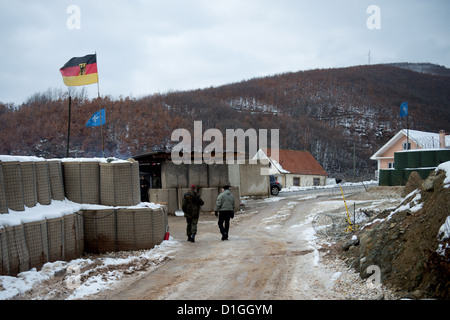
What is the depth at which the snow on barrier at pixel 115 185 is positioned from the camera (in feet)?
37.4

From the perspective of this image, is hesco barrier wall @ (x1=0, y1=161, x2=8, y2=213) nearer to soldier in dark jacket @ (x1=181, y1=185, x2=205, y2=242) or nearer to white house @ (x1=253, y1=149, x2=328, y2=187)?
soldier in dark jacket @ (x1=181, y1=185, x2=205, y2=242)

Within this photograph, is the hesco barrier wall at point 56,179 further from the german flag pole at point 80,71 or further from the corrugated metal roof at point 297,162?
the corrugated metal roof at point 297,162

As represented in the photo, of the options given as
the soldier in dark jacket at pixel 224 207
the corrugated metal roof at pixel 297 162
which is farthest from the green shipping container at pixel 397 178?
the corrugated metal roof at pixel 297 162

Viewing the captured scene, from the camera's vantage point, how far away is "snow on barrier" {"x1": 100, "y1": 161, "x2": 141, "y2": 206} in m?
11.4

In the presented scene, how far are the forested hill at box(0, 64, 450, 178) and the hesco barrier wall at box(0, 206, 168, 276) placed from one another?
36229mm

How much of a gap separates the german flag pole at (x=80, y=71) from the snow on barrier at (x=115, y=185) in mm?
6213

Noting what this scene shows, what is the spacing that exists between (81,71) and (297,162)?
1747 inches

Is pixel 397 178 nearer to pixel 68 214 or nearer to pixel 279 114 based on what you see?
pixel 68 214

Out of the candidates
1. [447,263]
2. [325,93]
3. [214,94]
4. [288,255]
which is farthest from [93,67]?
[325,93]

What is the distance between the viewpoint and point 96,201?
11359 mm

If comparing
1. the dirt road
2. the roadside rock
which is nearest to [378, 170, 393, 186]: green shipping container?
the dirt road

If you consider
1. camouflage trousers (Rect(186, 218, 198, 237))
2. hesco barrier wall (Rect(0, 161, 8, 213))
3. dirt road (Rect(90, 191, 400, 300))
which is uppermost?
hesco barrier wall (Rect(0, 161, 8, 213))

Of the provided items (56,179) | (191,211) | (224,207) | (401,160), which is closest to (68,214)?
(56,179)
